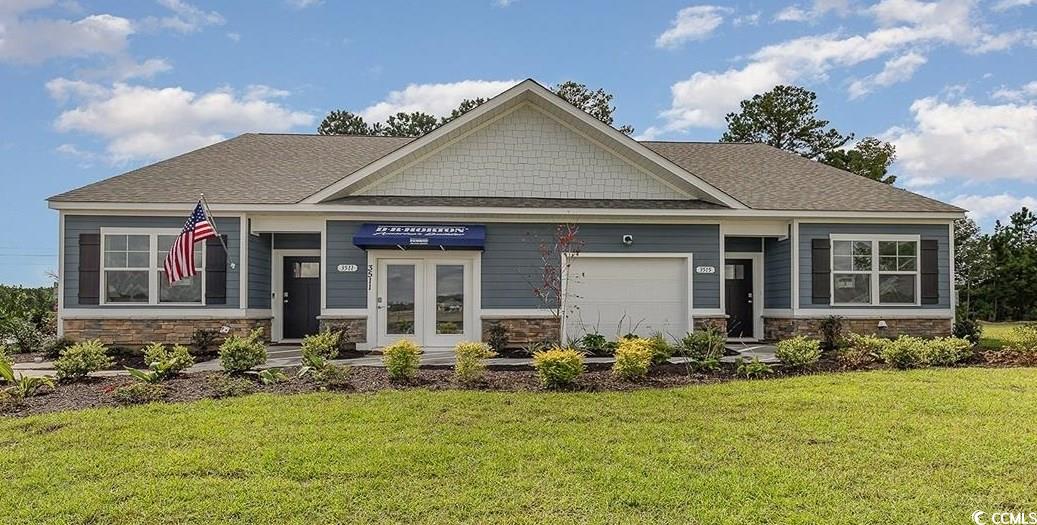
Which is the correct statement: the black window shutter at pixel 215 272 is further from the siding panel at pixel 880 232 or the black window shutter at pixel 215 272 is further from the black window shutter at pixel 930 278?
the black window shutter at pixel 930 278

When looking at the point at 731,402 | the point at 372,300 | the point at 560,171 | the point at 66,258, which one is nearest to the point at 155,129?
the point at 66,258

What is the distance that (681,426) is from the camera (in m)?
6.44

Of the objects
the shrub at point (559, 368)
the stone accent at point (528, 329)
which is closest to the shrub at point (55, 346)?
the stone accent at point (528, 329)

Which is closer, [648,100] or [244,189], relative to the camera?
[244,189]

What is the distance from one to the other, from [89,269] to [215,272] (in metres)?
2.48

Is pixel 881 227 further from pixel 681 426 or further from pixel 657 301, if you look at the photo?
pixel 681 426

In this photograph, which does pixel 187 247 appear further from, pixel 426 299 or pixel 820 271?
pixel 820 271

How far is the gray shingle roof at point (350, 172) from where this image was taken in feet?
45.4

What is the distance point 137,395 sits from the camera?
25.5 feet

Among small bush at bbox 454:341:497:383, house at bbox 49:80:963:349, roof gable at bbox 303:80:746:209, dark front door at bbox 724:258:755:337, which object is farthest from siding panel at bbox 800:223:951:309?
small bush at bbox 454:341:497:383

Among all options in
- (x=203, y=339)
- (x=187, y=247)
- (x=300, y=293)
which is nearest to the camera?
(x=187, y=247)

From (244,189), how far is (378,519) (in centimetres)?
1176

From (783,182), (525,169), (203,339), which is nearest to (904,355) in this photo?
(783,182)

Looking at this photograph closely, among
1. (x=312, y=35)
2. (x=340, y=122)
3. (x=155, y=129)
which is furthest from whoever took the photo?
(x=340, y=122)
